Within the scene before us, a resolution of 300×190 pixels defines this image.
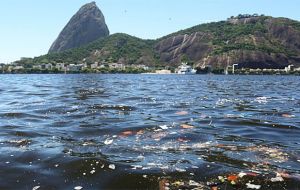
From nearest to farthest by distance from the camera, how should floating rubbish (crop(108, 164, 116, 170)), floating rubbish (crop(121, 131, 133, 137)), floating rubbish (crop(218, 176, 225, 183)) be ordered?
floating rubbish (crop(218, 176, 225, 183)) → floating rubbish (crop(108, 164, 116, 170)) → floating rubbish (crop(121, 131, 133, 137))

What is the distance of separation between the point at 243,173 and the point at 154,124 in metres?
8.62

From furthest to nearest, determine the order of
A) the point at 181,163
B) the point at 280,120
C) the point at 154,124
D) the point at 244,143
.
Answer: the point at 280,120
the point at 154,124
the point at 244,143
the point at 181,163

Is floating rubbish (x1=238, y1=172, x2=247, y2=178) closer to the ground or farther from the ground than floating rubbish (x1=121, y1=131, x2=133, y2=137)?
farther from the ground

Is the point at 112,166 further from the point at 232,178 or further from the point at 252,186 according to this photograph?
the point at 252,186

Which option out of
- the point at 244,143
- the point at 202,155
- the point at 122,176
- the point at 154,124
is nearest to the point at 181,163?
the point at 202,155

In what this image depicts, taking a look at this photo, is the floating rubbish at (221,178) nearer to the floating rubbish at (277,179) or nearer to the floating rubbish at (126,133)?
the floating rubbish at (277,179)

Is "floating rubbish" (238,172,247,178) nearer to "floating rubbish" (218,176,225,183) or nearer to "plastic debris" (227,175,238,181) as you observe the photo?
"plastic debris" (227,175,238,181)

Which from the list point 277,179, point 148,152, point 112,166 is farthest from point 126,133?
point 277,179

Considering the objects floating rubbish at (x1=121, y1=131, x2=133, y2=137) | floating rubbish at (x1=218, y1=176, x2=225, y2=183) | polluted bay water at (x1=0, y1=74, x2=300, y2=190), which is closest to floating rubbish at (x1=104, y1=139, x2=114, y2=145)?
polluted bay water at (x1=0, y1=74, x2=300, y2=190)

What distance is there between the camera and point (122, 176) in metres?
9.97

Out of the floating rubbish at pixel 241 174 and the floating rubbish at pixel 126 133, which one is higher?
the floating rubbish at pixel 241 174

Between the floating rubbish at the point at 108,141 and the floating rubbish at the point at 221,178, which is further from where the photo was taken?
the floating rubbish at the point at 108,141

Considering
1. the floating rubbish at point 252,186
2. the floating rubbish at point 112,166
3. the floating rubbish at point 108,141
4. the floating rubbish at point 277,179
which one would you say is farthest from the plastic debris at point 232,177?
the floating rubbish at point 108,141

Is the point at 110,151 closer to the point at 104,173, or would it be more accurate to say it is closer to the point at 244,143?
the point at 104,173
